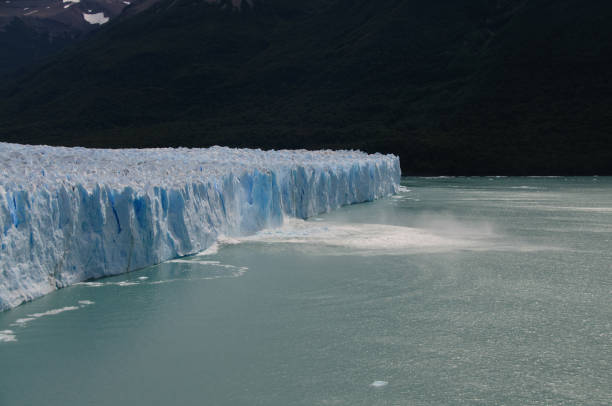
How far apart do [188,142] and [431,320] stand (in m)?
40.3

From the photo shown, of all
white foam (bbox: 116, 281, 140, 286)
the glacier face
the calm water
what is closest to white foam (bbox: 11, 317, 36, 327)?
the calm water

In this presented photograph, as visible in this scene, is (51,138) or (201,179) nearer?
(201,179)

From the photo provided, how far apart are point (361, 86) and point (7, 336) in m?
47.1

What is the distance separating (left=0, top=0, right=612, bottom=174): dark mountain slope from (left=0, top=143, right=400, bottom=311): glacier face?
86.7ft

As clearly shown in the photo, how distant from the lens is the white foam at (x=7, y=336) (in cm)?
494

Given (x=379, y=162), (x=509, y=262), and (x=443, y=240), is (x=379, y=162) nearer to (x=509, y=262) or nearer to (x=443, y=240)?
(x=443, y=240)

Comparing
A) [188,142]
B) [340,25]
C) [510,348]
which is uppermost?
[340,25]

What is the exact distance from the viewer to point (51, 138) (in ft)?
159

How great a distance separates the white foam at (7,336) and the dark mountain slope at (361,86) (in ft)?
104

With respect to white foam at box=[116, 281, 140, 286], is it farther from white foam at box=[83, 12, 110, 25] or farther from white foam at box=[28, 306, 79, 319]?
white foam at box=[83, 12, 110, 25]

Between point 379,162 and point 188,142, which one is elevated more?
point 188,142

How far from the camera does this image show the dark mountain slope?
38281 mm

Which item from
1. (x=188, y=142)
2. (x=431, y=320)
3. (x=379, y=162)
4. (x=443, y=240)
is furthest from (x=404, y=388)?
(x=188, y=142)

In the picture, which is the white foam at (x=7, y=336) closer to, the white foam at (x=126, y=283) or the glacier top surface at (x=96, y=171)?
the glacier top surface at (x=96, y=171)
